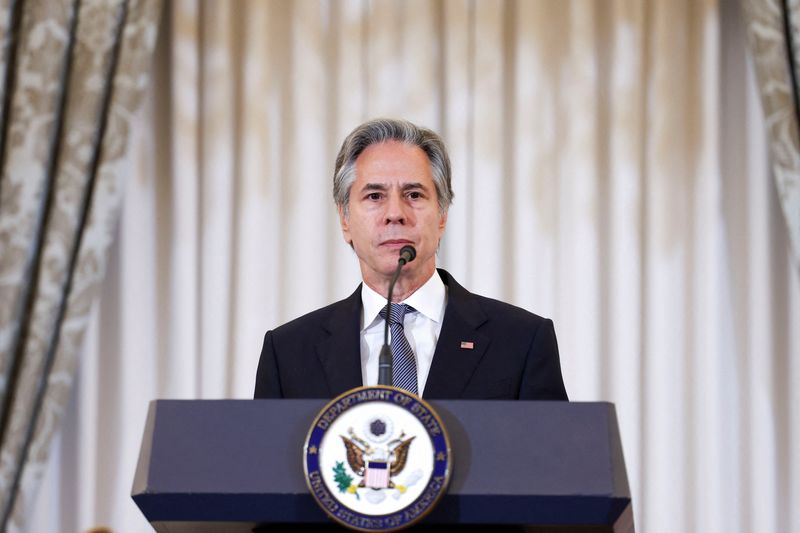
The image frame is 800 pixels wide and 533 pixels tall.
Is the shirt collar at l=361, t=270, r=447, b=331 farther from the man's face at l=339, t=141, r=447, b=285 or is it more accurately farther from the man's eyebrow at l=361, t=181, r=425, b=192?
the man's eyebrow at l=361, t=181, r=425, b=192

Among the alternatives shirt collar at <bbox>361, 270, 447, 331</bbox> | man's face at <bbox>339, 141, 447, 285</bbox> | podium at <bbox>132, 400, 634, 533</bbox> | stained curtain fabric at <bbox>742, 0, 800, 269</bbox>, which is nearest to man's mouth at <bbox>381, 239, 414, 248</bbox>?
man's face at <bbox>339, 141, 447, 285</bbox>

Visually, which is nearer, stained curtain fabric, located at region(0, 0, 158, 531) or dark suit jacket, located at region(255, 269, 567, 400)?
dark suit jacket, located at region(255, 269, 567, 400)

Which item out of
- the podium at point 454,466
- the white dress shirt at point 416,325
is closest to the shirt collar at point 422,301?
the white dress shirt at point 416,325

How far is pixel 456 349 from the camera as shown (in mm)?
2154

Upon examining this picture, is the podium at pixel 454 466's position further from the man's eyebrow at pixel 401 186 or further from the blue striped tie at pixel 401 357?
the man's eyebrow at pixel 401 186

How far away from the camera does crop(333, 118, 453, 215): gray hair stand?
2.40 metres

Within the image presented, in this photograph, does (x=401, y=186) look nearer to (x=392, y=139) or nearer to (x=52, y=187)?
(x=392, y=139)

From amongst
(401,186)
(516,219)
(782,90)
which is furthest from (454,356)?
(782,90)

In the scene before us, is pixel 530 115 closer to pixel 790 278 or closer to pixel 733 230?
pixel 733 230

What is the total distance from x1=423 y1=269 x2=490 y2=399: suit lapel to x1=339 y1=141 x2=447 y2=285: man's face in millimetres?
140

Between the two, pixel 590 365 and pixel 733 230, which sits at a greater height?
pixel 733 230

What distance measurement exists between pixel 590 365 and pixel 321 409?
2.16 metres

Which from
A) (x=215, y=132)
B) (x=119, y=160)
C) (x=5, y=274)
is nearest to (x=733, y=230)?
(x=215, y=132)

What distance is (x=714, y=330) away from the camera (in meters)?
3.47
